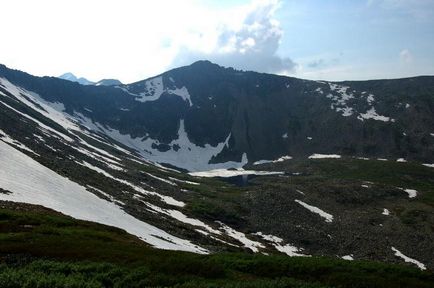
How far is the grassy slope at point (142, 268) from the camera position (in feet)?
83.8

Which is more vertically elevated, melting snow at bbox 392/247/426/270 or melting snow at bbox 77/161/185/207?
melting snow at bbox 77/161/185/207

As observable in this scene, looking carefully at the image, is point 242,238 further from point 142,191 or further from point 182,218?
point 142,191

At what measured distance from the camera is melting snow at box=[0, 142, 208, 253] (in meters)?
→ 55.3

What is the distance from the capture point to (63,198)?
204ft

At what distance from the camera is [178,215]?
8944cm

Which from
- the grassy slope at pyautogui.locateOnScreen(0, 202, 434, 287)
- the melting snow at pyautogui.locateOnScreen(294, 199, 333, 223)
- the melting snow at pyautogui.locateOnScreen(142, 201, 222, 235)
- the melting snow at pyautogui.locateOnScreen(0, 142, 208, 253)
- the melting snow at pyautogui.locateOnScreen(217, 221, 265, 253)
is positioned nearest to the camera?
the grassy slope at pyautogui.locateOnScreen(0, 202, 434, 287)

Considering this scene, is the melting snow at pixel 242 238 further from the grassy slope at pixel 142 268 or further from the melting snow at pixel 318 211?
the grassy slope at pixel 142 268

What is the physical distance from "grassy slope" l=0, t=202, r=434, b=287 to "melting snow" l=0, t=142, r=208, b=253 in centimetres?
1493

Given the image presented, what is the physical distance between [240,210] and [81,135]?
91.6 m

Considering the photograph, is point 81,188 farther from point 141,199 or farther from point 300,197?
point 300,197

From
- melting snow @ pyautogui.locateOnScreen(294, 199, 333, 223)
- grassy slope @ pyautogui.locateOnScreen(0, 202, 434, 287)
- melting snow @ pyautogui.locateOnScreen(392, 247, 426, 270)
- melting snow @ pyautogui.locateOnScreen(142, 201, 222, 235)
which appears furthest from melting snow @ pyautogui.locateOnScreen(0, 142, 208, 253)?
melting snow @ pyautogui.locateOnScreen(294, 199, 333, 223)

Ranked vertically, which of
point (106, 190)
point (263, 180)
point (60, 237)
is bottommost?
point (263, 180)

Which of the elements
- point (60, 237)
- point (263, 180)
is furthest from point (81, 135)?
point (60, 237)

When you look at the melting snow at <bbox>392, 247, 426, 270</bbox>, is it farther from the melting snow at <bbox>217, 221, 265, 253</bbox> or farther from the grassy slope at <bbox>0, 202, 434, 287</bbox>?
the grassy slope at <bbox>0, 202, 434, 287</bbox>
